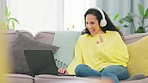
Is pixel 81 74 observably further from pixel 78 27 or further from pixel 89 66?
pixel 78 27

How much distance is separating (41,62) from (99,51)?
62 cm

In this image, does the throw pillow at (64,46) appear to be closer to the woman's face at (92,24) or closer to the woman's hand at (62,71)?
the woman's hand at (62,71)

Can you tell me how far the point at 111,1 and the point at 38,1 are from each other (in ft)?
3.05

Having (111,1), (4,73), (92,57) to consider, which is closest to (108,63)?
(92,57)

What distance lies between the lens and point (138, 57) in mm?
2480

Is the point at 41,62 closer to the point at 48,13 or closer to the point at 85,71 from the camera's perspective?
the point at 85,71

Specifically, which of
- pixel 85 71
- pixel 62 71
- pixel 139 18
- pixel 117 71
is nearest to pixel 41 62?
pixel 85 71

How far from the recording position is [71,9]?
4016 millimetres

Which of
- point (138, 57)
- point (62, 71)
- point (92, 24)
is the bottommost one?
point (62, 71)

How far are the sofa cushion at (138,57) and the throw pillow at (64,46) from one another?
1.83ft

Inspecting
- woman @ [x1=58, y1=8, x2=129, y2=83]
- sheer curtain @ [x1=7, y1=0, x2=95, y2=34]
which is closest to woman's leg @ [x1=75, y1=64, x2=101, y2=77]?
woman @ [x1=58, y1=8, x2=129, y2=83]

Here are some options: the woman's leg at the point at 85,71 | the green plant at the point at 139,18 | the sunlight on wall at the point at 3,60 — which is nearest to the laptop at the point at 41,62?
the woman's leg at the point at 85,71

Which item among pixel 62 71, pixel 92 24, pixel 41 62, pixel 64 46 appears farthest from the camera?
pixel 64 46

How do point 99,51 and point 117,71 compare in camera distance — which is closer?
point 117,71
